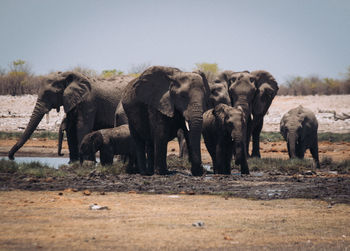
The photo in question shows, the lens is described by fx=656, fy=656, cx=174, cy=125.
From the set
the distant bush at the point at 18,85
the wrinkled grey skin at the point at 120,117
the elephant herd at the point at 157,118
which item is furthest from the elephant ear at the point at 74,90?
the distant bush at the point at 18,85

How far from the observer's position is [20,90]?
182ft

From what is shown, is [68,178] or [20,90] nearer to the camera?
[68,178]

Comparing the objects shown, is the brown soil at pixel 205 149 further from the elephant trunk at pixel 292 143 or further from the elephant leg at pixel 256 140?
the elephant trunk at pixel 292 143

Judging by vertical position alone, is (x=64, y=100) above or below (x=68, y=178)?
above

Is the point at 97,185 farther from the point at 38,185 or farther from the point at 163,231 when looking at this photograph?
the point at 163,231

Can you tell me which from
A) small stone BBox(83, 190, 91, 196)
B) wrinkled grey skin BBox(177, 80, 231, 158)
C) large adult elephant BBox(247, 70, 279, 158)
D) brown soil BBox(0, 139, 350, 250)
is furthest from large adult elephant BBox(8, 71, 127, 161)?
small stone BBox(83, 190, 91, 196)

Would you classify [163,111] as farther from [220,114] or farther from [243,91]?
[243,91]

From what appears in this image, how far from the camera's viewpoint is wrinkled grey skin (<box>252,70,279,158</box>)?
→ 2464 centimetres

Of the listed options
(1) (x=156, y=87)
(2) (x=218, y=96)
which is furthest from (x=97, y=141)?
(2) (x=218, y=96)

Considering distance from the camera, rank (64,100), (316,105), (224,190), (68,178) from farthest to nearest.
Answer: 1. (316,105)
2. (64,100)
3. (68,178)
4. (224,190)

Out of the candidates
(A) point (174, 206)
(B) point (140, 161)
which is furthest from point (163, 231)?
(B) point (140, 161)

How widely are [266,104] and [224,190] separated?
39.3ft

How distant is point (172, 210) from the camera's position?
1088cm

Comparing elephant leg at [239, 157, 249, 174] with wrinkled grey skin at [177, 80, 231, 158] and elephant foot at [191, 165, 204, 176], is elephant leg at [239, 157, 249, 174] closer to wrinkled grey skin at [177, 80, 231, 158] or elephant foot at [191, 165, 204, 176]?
elephant foot at [191, 165, 204, 176]
